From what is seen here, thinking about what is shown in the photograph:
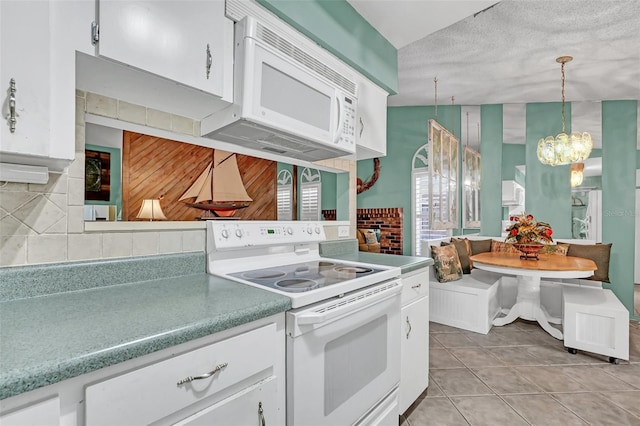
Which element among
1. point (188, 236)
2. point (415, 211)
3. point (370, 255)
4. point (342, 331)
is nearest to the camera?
point (342, 331)

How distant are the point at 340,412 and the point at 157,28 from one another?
4.93 feet

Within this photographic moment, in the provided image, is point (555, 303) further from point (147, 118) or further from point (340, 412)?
point (147, 118)

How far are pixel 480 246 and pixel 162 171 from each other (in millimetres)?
3988

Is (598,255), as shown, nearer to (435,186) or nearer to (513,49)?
(435,186)

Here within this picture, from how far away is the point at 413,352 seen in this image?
72.5 inches

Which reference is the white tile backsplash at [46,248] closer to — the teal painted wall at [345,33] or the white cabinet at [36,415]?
the white cabinet at [36,415]

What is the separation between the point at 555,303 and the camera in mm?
3428

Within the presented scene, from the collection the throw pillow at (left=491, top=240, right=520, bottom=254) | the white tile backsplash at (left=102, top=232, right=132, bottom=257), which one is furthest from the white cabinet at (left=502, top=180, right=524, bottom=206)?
the white tile backsplash at (left=102, top=232, right=132, bottom=257)

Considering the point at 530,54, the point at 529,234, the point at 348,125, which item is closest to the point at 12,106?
the point at 348,125

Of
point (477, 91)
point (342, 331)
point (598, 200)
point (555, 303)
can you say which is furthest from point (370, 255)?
point (598, 200)

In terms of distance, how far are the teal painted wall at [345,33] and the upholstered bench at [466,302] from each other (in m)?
2.13

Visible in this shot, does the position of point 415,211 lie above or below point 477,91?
below

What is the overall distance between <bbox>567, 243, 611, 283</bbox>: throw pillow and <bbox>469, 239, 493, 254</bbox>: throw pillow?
0.88m

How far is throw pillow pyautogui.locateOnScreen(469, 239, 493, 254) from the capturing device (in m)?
4.26
